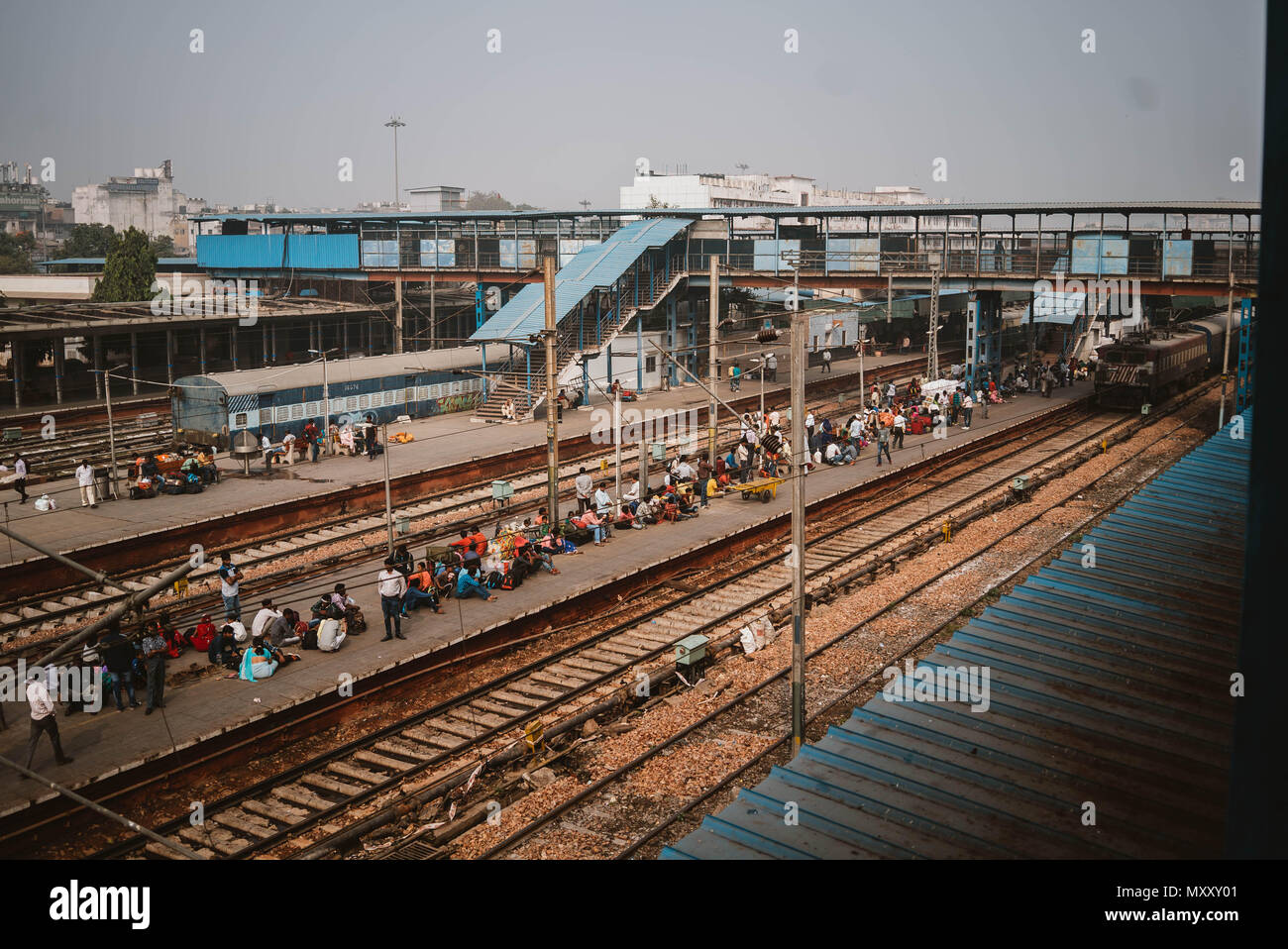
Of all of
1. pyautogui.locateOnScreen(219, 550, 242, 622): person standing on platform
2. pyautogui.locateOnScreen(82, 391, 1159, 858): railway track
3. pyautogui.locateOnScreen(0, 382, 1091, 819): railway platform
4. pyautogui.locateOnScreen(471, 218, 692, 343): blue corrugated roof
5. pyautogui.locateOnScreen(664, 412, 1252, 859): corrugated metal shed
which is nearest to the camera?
pyautogui.locateOnScreen(664, 412, 1252, 859): corrugated metal shed

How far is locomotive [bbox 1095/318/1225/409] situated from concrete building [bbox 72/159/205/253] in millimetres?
136410

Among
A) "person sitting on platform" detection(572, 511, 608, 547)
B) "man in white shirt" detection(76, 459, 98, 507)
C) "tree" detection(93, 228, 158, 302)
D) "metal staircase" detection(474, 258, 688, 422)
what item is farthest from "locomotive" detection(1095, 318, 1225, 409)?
"tree" detection(93, 228, 158, 302)

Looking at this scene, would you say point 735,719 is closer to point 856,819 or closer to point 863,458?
point 856,819

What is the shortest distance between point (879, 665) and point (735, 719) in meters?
3.27

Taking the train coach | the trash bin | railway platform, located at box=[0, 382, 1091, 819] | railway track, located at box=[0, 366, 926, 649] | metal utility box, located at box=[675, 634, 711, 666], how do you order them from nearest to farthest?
railway platform, located at box=[0, 382, 1091, 819]
metal utility box, located at box=[675, 634, 711, 666]
railway track, located at box=[0, 366, 926, 649]
the trash bin
the train coach

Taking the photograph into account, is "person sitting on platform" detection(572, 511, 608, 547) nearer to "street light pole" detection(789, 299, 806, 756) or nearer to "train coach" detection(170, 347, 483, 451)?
"train coach" detection(170, 347, 483, 451)

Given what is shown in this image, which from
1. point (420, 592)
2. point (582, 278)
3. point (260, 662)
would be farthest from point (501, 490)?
point (582, 278)

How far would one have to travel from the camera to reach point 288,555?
2453 cm

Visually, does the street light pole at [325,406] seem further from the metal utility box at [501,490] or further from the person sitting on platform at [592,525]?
the person sitting on platform at [592,525]

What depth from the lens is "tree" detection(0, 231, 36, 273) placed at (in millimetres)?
87938

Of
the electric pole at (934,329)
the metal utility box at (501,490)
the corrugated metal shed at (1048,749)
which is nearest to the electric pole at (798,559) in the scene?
the corrugated metal shed at (1048,749)

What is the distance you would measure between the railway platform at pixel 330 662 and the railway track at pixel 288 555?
952mm

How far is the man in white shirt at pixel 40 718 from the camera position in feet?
44.3
